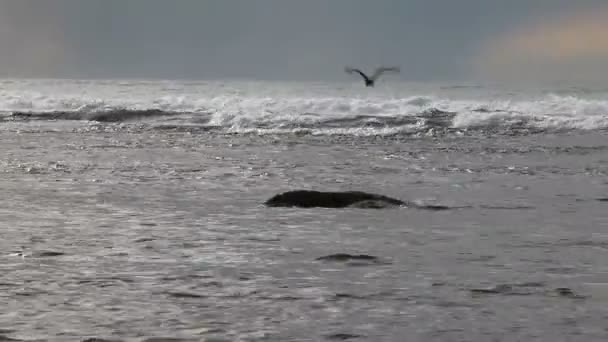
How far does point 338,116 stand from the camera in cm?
3675

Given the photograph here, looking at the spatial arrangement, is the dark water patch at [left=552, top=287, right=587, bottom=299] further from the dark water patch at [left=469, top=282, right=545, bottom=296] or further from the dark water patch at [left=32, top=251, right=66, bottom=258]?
the dark water patch at [left=32, top=251, right=66, bottom=258]

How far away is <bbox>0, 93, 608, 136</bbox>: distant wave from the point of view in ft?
104

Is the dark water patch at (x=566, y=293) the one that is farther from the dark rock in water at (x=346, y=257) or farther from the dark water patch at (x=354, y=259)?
the dark rock in water at (x=346, y=257)

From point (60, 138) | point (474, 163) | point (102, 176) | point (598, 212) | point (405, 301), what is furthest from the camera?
point (60, 138)

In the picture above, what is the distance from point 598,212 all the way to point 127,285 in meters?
6.07

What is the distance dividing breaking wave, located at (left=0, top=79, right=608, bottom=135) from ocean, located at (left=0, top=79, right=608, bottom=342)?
35.2 feet

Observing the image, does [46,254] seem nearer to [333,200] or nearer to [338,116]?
[333,200]

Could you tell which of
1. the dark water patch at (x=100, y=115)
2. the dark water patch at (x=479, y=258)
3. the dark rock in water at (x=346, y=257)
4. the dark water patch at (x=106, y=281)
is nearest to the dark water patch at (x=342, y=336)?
the dark water patch at (x=106, y=281)

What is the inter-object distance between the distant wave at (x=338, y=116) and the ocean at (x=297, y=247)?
35.2 feet

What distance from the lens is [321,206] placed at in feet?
35.8

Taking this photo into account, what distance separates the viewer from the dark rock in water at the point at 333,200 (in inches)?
429

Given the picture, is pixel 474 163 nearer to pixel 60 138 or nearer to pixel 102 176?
pixel 102 176

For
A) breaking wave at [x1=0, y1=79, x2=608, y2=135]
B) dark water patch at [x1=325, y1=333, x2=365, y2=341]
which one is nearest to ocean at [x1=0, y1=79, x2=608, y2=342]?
dark water patch at [x1=325, y1=333, x2=365, y2=341]

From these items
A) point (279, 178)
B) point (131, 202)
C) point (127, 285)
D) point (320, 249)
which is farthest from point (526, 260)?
point (279, 178)
